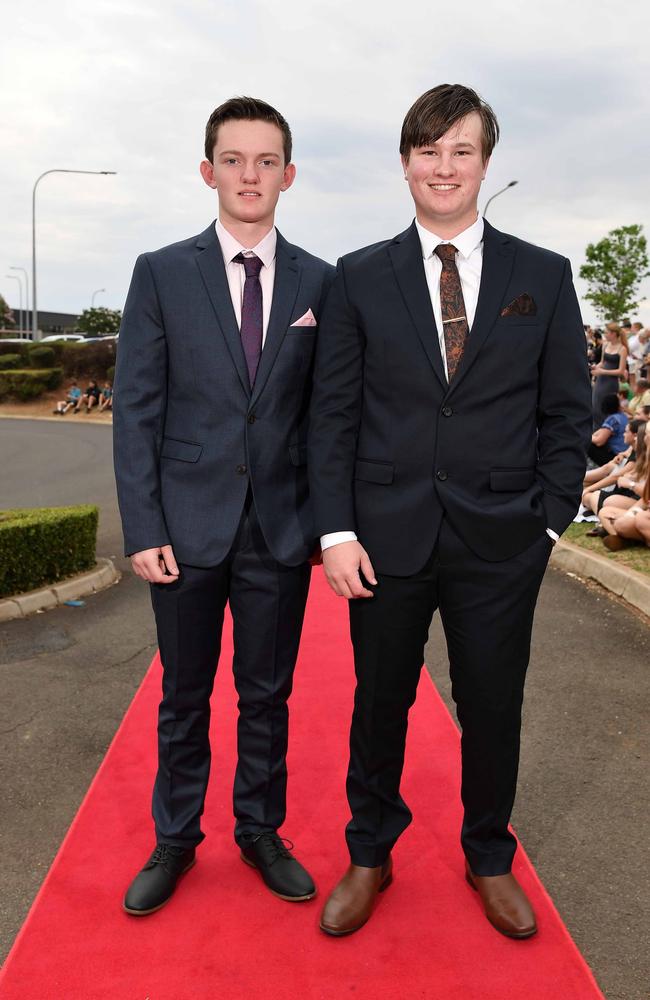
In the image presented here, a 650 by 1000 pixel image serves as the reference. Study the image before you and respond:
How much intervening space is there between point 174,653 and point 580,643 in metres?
3.64

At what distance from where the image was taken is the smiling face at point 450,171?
2512mm

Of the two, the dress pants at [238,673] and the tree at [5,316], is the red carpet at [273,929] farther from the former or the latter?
the tree at [5,316]

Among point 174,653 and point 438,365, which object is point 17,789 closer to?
point 174,653

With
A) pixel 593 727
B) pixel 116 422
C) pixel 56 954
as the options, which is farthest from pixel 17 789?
pixel 593 727

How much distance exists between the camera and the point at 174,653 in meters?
2.91

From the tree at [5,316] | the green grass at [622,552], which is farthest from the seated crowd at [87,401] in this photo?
the tree at [5,316]

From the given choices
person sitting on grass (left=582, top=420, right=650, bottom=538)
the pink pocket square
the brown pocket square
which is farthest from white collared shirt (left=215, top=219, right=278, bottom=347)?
person sitting on grass (left=582, top=420, right=650, bottom=538)

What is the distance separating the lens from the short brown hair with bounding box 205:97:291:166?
109 inches

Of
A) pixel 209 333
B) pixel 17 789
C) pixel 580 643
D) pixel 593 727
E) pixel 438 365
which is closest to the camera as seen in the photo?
pixel 438 365

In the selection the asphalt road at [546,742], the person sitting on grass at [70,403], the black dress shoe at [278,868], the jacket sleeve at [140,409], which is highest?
the jacket sleeve at [140,409]

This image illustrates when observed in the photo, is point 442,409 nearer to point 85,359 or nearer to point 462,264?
point 462,264

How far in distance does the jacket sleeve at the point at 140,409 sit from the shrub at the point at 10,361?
34.1m

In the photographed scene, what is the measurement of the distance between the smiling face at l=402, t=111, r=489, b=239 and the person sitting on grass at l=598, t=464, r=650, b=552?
536 centimetres

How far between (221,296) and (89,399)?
1131 inches
